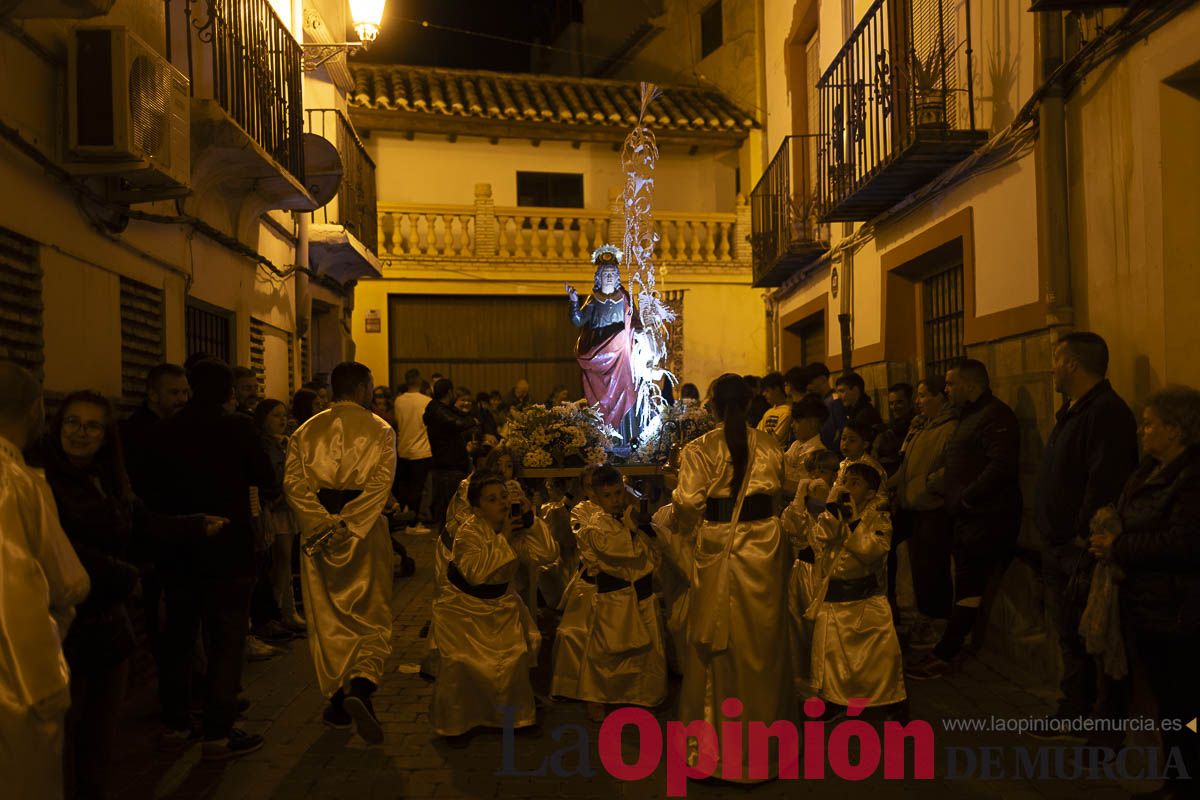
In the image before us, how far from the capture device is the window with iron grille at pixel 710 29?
66.0 feet

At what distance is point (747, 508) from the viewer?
4836 mm

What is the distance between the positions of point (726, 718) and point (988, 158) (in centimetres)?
453

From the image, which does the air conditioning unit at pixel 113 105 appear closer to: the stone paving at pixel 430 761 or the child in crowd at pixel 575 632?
the stone paving at pixel 430 761

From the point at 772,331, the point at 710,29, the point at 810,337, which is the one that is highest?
the point at 710,29

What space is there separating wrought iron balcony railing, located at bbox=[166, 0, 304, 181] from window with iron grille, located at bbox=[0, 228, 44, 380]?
2.41 meters

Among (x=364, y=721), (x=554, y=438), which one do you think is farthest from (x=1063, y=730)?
(x=554, y=438)

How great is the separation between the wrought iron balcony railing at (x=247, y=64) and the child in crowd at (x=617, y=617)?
4380 mm

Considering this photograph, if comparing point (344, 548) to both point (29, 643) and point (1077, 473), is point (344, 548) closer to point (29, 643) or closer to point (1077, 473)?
point (29, 643)

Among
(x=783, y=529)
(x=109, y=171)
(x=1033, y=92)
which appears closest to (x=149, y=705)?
(x=109, y=171)

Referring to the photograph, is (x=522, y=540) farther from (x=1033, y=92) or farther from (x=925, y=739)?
(x=1033, y=92)

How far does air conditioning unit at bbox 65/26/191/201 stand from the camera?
586 centimetres

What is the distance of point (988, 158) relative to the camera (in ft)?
23.5

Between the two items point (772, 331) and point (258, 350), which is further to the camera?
point (772, 331)

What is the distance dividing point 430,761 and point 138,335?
418cm
